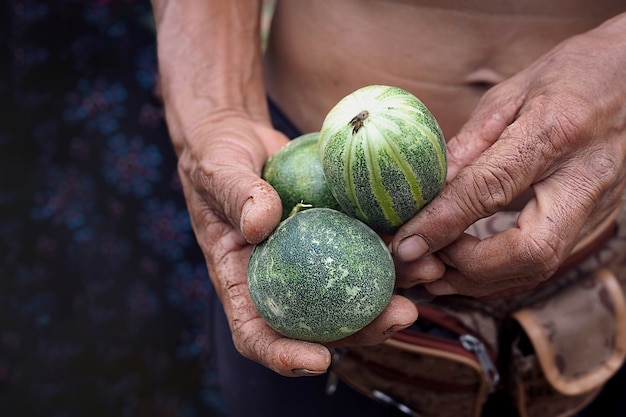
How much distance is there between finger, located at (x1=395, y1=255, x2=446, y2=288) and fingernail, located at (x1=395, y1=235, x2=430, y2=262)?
2.2 inches

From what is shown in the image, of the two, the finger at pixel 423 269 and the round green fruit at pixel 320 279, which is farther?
the finger at pixel 423 269

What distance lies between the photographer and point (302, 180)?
171 centimetres

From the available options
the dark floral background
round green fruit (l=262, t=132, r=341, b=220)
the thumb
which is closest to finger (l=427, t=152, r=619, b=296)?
round green fruit (l=262, t=132, r=341, b=220)

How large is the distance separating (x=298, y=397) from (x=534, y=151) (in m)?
1.15

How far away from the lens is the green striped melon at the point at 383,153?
58.2 inches

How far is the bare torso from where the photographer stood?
6.06ft

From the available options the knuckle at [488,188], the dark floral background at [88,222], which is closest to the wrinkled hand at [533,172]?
the knuckle at [488,188]

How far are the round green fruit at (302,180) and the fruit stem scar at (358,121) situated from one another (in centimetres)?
25

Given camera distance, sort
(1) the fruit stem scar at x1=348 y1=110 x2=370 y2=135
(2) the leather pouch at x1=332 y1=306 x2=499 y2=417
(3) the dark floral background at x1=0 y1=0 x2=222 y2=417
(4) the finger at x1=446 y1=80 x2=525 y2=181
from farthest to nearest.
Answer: (3) the dark floral background at x1=0 y1=0 x2=222 y2=417, (2) the leather pouch at x1=332 y1=306 x2=499 y2=417, (4) the finger at x1=446 y1=80 x2=525 y2=181, (1) the fruit stem scar at x1=348 y1=110 x2=370 y2=135

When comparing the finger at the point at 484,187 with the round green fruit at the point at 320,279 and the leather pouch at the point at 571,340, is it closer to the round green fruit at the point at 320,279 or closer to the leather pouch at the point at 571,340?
the round green fruit at the point at 320,279

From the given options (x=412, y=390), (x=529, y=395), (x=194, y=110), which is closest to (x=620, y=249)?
(x=529, y=395)

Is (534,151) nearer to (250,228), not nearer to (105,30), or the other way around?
(250,228)

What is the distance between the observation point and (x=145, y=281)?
3.18 m

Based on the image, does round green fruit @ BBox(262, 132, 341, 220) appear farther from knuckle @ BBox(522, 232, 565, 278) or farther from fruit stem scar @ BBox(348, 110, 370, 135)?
knuckle @ BBox(522, 232, 565, 278)
